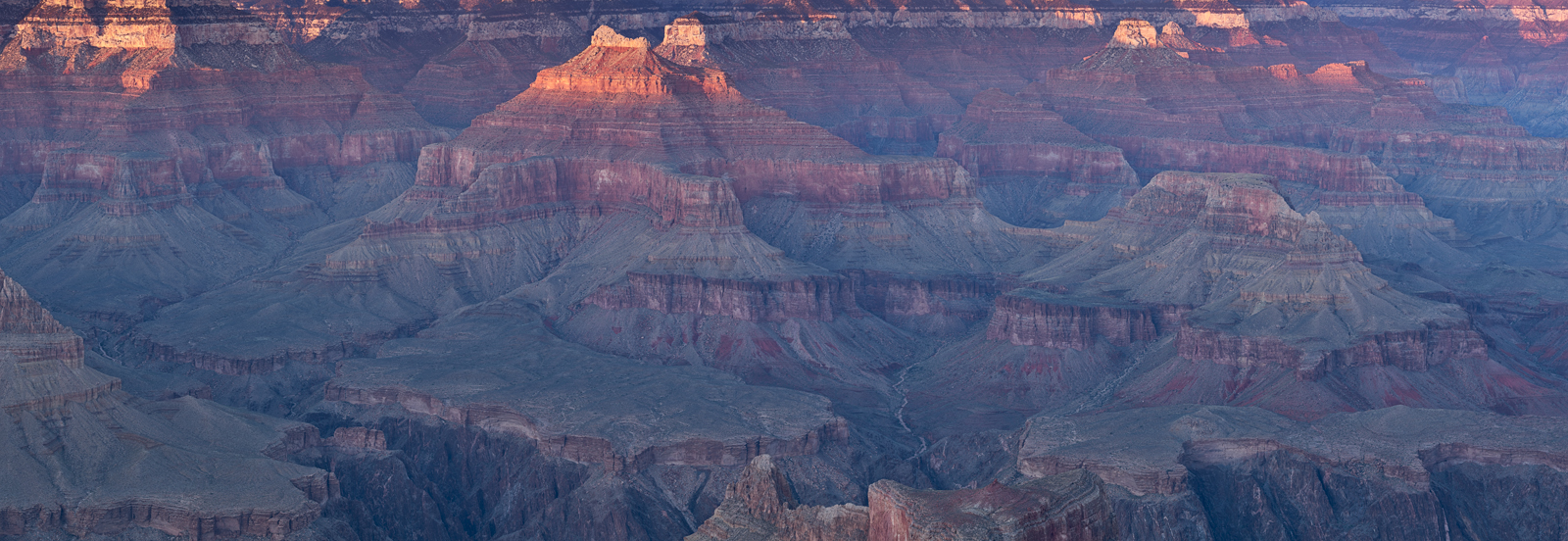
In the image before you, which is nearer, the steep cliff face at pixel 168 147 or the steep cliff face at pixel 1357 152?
the steep cliff face at pixel 168 147

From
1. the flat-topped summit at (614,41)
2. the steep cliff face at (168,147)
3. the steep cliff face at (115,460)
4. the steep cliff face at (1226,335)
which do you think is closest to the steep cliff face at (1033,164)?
the flat-topped summit at (614,41)

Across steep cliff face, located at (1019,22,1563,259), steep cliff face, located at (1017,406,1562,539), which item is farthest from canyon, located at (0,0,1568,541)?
steep cliff face, located at (1019,22,1563,259)

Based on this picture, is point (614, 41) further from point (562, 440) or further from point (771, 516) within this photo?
point (771, 516)

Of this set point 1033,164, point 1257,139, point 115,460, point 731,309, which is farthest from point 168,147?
point 1257,139

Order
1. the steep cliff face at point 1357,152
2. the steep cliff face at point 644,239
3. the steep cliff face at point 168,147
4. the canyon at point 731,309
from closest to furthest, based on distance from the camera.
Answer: the canyon at point 731,309 < the steep cliff face at point 644,239 < the steep cliff face at point 168,147 < the steep cliff face at point 1357,152

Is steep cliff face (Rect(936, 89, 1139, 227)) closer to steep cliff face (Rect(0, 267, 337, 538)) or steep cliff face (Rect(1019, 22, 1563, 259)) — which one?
steep cliff face (Rect(1019, 22, 1563, 259))

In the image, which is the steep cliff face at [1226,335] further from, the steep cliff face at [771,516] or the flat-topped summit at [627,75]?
the steep cliff face at [771,516]
